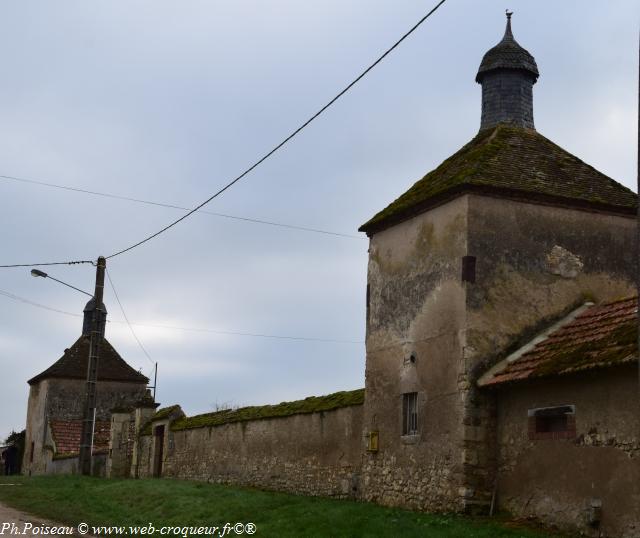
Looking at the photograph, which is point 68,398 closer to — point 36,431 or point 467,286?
point 36,431

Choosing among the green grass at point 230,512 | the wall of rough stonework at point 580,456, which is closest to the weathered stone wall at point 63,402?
the green grass at point 230,512

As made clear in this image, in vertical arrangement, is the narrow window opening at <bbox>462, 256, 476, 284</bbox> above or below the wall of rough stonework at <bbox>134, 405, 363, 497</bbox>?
above

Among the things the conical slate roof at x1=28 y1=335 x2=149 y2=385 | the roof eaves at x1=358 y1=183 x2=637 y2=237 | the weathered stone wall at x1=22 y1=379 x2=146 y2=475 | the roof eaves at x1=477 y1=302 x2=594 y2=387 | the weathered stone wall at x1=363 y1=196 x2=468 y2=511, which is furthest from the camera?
the conical slate roof at x1=28 y1=335 x2=149 y2=385

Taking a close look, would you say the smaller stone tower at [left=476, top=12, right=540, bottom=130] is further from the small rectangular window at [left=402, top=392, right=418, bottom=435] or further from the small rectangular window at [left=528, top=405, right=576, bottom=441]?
the small rectangular window at [left=528, top=405, right=576, bottom=441]

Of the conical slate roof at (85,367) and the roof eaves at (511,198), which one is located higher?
the roof eaves at (511,198)

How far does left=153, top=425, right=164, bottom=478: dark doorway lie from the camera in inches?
1080

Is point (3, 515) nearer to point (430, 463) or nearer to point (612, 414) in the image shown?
point (430, 463)

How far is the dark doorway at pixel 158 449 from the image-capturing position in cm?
2744

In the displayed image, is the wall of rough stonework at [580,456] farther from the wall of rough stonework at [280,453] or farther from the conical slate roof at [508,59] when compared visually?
the conical slate roof at [508,59]

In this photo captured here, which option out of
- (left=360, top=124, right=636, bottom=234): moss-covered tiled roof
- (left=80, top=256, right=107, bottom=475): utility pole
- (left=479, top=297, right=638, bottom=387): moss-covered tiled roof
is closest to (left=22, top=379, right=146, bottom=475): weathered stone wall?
(left=80, top=256, right=107, bottom=475): utility pole

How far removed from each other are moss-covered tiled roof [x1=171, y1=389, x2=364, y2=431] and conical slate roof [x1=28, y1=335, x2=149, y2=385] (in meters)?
18.5

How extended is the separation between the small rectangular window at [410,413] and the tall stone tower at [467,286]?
0.03 m

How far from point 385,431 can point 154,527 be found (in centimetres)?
509

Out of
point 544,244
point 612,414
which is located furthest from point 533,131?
point 612,414
